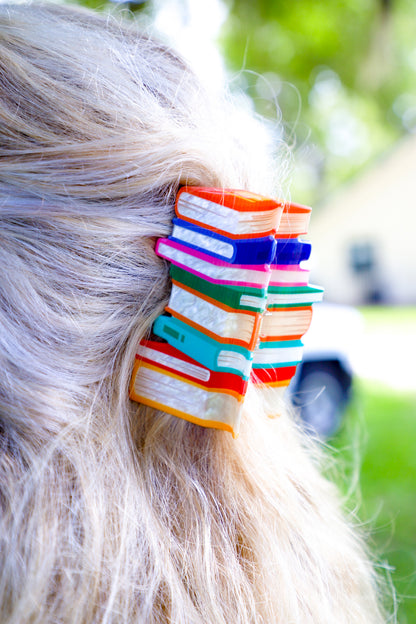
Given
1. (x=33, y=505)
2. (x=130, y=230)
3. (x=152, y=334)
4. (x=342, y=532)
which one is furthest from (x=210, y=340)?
(x=342, y=532)

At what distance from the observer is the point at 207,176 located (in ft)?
3.53

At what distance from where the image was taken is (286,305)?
1.08m

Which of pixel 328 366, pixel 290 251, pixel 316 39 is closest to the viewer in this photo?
pixel 290 251

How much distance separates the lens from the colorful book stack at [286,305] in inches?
41.6

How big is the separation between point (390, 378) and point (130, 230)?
24.2ft

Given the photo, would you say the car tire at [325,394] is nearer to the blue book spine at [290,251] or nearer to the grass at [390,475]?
the grass at [390,475]

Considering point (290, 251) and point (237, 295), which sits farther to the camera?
point (290, 251)

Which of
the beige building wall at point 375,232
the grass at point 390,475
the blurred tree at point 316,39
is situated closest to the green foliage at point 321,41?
the blurred tree at point 316,39

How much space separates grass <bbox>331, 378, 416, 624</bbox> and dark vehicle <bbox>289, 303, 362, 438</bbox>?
0.24 meters

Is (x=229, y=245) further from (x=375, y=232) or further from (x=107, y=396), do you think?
(x=375, y=232)

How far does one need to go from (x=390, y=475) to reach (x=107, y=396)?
405 cm

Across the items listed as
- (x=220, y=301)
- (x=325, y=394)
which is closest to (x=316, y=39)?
(x=325, y=394)

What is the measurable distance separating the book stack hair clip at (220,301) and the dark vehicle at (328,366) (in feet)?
12.2

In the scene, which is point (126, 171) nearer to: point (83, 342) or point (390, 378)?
point (83, 342)
